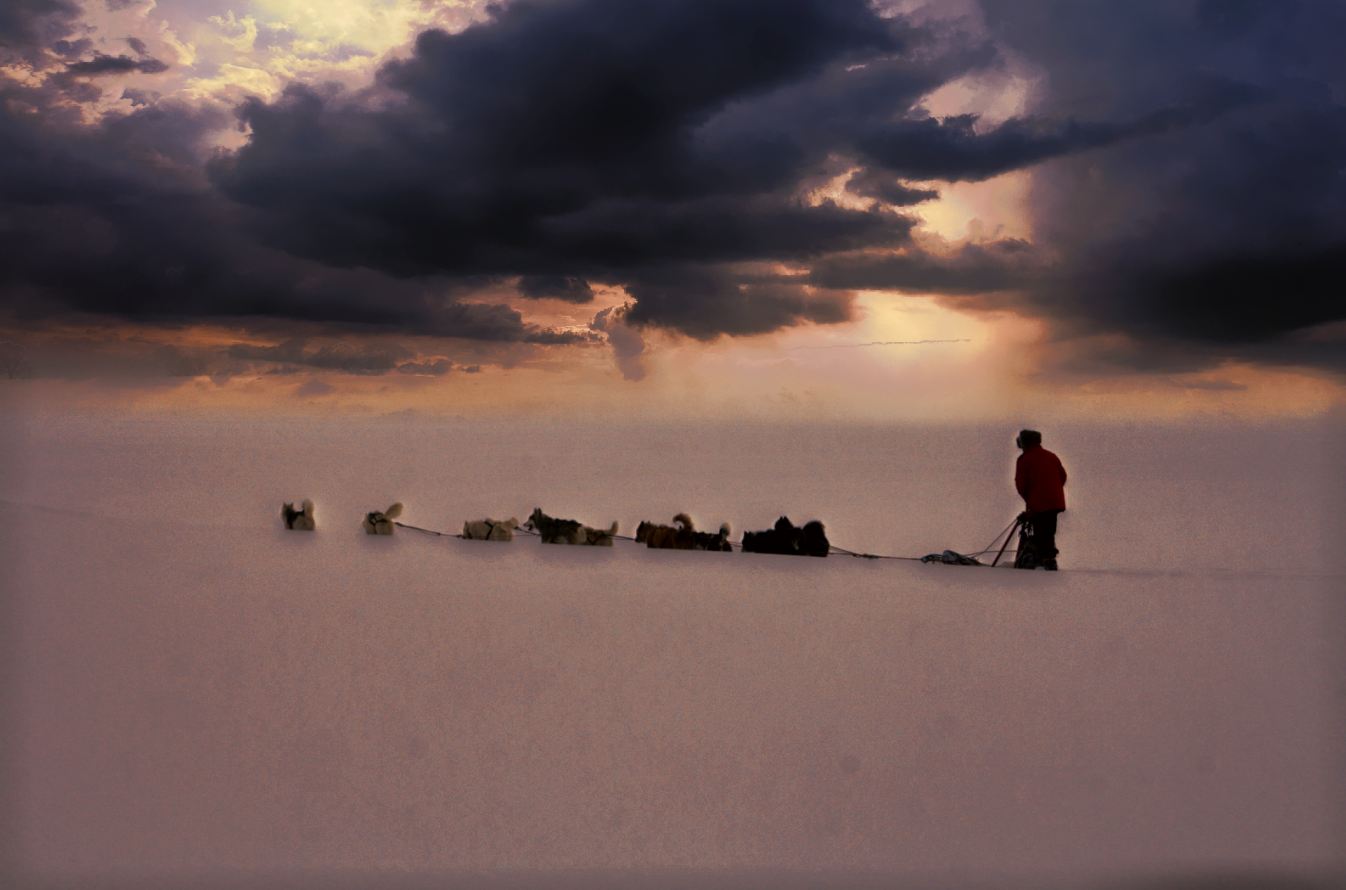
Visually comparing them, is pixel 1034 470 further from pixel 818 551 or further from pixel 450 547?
pixel 450 547

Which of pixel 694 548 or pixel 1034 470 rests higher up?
pixel 1034 470

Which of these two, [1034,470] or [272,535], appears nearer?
[1034,470]

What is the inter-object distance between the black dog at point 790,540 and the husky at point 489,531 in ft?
12.3

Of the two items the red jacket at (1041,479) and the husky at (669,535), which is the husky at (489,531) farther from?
the red jacket at (1041,479)

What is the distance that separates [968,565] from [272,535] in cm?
1036

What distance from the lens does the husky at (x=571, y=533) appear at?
16516 millimetres

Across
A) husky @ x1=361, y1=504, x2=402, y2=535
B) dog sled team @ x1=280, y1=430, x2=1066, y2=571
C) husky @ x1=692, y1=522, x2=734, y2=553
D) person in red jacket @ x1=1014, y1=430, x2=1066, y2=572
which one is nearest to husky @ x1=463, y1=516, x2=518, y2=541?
dog sled team @ x1=280, y1=430, x2=1066, y2=571

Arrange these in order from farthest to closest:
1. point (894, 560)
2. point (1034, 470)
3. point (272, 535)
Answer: point (272, 535) < point (894, 560) < point (1034, 470)

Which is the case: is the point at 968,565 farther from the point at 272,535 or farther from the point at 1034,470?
the point at 272,535

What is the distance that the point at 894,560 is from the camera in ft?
51.2

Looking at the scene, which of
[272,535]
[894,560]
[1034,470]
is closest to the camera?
[1034,470]

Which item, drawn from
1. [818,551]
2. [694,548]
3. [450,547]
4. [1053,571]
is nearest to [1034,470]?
[1053,571]

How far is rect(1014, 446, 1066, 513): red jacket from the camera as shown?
46.5ft

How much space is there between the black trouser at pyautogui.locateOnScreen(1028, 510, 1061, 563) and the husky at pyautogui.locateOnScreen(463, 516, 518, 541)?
770cm
